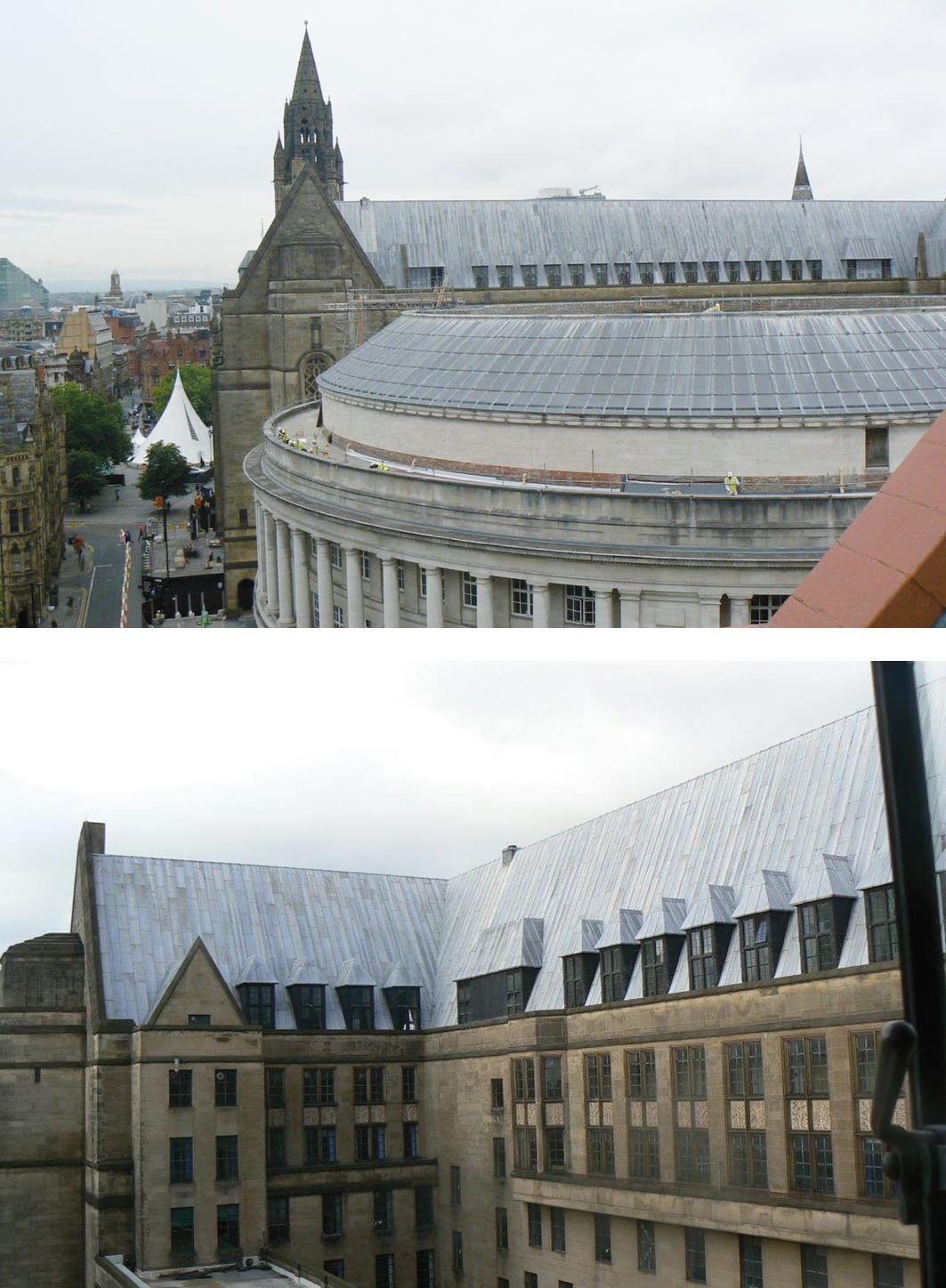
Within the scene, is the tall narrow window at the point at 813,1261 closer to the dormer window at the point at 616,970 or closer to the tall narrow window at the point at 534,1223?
the tall narrow window at the point at 534,1223

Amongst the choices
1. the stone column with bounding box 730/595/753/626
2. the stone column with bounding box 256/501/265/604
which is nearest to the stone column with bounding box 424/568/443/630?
the stone column with bounding box 730/595/753/626

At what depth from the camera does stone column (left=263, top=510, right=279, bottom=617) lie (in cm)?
6003

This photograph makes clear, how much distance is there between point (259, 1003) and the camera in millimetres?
21828

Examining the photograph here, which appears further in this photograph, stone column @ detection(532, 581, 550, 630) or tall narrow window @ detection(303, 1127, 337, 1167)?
stone column @ detection(532, 581, 550, 630)

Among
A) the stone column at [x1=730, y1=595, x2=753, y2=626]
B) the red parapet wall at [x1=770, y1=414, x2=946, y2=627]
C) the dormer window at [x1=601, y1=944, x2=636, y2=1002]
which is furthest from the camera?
the stone column at [x1=730, y1=595, x2=753, y2=626]

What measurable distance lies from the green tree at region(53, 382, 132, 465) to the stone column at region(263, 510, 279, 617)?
84.8 metres

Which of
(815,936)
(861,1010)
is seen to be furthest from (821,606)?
(815,936)

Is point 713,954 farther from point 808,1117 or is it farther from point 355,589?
point 355,589

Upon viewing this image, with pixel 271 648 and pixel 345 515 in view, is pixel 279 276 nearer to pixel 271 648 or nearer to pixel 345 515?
pixel 345 515

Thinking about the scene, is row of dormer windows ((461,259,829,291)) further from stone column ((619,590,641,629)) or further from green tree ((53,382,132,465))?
stone column ((619,590,641,629))

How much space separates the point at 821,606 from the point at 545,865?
456 inches

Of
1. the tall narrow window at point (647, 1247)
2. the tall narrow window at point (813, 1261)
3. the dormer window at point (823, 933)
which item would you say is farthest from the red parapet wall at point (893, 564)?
the dormer window at point (823, 933)

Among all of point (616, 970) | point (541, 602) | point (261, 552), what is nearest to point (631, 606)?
point (541, 602)

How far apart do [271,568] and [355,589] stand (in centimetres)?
1126
